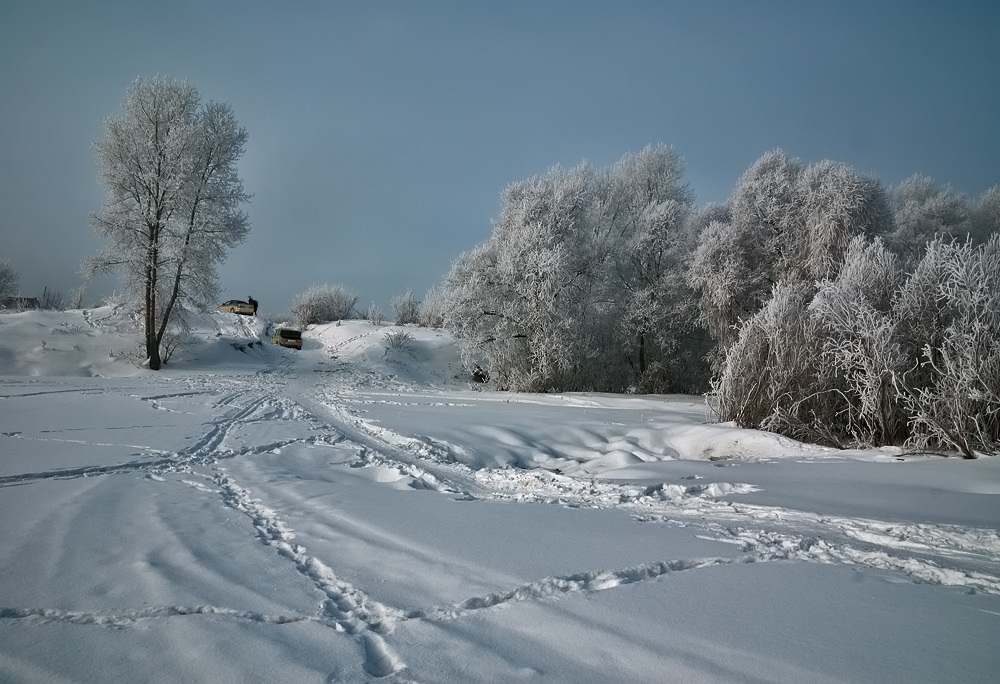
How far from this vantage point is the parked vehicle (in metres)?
39.7

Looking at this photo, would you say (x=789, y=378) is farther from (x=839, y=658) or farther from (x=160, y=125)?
(x=160, y=125)

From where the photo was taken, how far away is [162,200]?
19141 millimetres

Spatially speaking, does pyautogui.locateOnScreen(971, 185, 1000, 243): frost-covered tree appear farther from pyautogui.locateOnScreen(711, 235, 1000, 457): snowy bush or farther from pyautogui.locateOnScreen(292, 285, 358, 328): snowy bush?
pyautogui.locateOnScreen(292, 285, 358, 328): snowy bush

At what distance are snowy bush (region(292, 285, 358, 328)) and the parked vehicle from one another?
15.3ft

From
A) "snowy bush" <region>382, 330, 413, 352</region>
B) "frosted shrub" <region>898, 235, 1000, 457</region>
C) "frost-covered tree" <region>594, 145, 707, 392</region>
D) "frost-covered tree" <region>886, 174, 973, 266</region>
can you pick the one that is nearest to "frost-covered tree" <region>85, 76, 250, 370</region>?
"snowy bush" <region>382, 330, 413, 352</region>

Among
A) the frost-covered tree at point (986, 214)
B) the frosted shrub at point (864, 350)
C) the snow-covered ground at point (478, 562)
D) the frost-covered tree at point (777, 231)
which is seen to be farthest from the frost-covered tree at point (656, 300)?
the frost-covered tree at point (986, 214)

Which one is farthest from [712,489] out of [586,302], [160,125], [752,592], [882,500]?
[160,125]

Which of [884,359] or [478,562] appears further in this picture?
[884,359]

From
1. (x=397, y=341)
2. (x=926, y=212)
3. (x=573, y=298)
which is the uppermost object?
(x=926, y=212)

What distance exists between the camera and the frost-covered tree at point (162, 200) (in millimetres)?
18703

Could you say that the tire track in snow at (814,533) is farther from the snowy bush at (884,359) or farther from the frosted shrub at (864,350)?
the frosted shrub at (864,350)

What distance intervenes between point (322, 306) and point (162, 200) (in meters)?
28.4

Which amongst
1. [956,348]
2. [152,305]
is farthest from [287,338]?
[956,348]

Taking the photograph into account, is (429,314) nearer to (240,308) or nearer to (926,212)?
(240,308)
